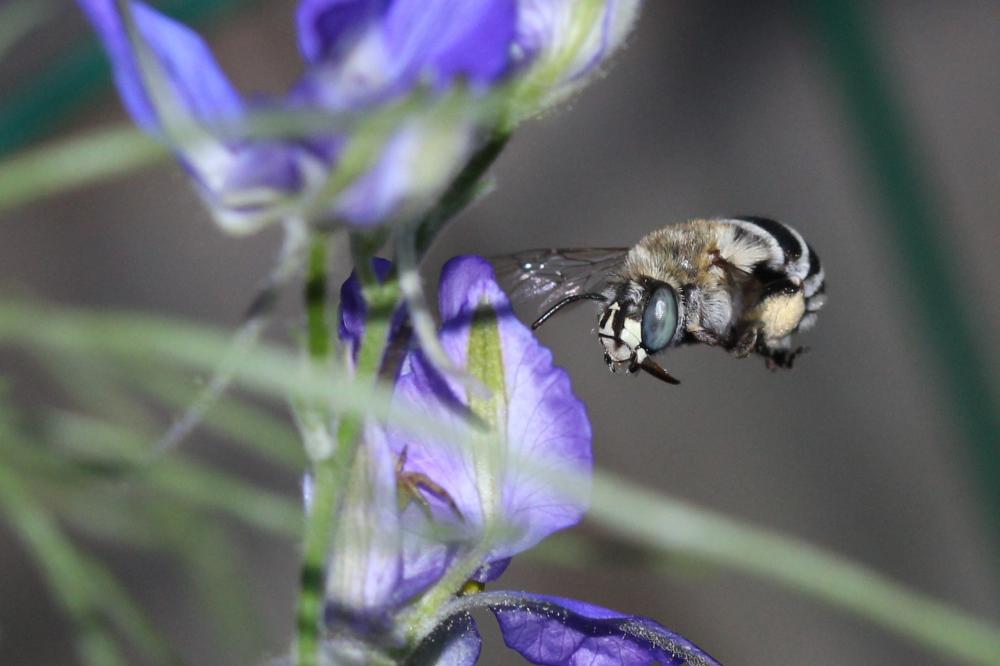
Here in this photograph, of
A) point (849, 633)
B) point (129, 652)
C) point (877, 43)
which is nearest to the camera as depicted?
point (877, 43)

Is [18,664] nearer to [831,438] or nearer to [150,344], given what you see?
[831,438]

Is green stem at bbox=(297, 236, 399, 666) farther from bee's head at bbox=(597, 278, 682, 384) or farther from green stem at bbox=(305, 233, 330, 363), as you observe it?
bee's head at bbox=(597, 278, 682, 384)

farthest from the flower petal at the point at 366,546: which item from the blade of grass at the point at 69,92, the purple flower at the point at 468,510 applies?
the blade of grass at the point at 69,92

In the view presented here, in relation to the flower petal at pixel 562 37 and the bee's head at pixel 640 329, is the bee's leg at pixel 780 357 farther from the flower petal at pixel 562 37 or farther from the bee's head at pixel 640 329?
the flower petal at pixel 562 37

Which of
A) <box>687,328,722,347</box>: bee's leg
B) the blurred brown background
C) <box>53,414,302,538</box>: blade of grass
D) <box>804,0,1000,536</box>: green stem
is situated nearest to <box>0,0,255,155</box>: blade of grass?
<box>53,414,302,538</box>: blade of grass

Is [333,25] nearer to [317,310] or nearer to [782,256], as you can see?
[317,310]

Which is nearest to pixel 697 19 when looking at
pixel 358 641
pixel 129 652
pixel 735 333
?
pixel 129 652
